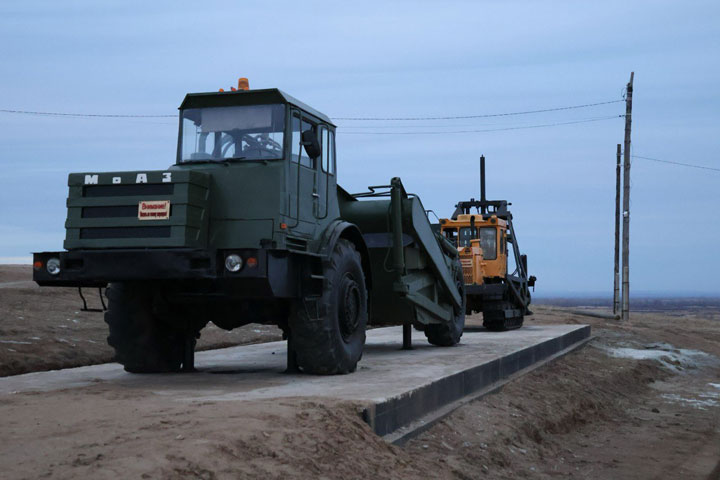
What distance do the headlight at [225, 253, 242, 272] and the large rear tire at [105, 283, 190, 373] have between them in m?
1.72

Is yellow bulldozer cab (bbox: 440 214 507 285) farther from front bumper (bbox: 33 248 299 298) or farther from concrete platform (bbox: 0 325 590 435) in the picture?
front bumper (bbox: 33 248 299 298)

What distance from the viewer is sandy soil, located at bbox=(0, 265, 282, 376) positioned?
1298cm

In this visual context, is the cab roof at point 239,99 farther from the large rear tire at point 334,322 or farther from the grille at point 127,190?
the large rear tire at point 334,322

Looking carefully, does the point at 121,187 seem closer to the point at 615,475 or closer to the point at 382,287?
the point at 382,287

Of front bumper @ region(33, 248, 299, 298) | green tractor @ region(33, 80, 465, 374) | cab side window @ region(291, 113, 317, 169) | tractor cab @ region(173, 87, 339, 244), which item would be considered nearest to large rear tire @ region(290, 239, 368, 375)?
green tractor @ region(33, 80, 465, 374)

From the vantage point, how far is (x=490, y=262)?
80.4ft

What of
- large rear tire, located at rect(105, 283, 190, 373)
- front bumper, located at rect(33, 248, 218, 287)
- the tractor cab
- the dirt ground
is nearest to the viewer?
the dirt ground

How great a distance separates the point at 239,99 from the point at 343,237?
2.18 meters

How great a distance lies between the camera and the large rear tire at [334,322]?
9906 millimetres

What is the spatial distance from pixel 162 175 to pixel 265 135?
4.69 feet

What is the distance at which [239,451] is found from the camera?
5934mm

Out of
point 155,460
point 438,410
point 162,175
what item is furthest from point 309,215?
point 155,460

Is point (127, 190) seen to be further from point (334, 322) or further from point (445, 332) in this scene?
point (445, 332)

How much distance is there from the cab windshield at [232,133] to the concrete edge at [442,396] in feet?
10.3
